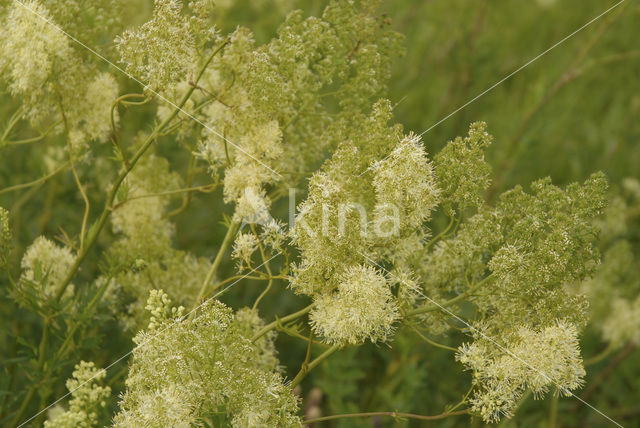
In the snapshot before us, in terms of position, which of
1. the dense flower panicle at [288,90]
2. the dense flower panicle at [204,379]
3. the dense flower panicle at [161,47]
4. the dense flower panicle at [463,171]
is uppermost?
the dense flower panicle at [161,47]

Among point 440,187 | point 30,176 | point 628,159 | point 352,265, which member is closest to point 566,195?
point 440,187

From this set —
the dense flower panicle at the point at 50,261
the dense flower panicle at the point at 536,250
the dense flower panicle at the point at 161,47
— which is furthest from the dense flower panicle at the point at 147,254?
the dense flower panicle at the point at 536,250

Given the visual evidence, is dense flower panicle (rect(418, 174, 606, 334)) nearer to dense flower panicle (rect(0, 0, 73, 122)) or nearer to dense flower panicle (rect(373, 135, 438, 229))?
dense flower panicle (rect(373, 135, 438, 229))

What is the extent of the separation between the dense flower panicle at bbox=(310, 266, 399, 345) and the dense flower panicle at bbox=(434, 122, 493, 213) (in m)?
0.24

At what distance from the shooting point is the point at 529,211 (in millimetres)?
1280

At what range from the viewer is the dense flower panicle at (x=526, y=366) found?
1.17m

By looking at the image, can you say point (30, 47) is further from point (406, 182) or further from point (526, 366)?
point (526, 366)

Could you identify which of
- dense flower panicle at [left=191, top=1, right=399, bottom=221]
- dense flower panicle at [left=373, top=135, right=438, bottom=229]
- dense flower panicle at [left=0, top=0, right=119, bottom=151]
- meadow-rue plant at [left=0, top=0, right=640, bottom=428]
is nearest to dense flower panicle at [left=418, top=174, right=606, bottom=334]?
meadow-rue plant at [left=0, top=0, right=640, bottom=428]

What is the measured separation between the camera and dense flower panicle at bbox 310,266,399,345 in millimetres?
1156

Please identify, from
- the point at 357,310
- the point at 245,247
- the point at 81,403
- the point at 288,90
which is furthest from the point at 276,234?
the point at 81,403

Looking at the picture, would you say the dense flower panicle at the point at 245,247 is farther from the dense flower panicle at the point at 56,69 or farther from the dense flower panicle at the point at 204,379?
the dense flower panicle at the point at 56,69

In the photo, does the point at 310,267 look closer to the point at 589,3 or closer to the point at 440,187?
the point at 440,187

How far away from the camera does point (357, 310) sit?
1156 millimetres

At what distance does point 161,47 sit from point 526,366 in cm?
95
